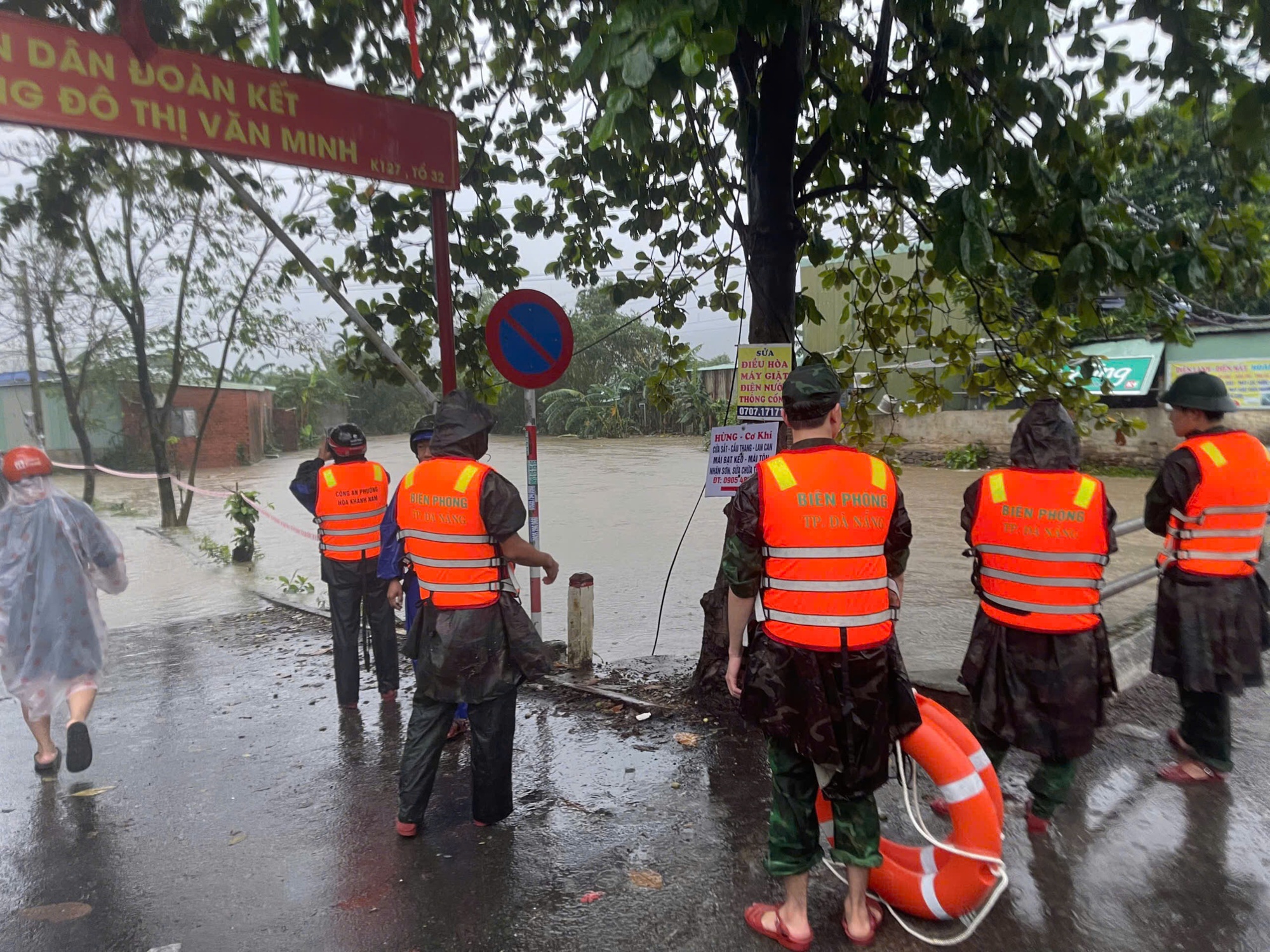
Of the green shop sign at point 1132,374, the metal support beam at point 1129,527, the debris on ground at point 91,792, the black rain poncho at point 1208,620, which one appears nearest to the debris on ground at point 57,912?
the debris on ground at point 91,792

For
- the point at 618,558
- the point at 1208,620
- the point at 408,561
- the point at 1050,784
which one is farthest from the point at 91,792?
the point at 618,558

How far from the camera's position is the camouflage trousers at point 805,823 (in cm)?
256

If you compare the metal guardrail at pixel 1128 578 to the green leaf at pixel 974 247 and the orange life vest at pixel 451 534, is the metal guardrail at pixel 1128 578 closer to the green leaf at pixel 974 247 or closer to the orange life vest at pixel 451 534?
the green leaf at pixel 974 247

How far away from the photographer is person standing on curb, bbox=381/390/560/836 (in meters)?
3.28

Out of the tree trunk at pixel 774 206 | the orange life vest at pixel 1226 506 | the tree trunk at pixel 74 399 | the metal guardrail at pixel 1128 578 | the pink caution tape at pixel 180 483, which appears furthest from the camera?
the pink caution tape at pixel 180 483

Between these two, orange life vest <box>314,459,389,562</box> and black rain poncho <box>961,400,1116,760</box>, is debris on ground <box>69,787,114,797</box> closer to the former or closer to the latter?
orange life vest <box>314,459,389,562</box>

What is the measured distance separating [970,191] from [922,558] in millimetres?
7016

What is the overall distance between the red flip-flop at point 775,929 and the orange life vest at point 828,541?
96 centimetres

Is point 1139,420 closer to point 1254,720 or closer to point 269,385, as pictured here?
point 1254,720

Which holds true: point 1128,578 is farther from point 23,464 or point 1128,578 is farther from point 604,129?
point 23,464

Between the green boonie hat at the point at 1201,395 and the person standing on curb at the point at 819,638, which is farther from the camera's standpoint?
the green boonie hat at the point at 1201,395

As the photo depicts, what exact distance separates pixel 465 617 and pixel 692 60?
7.42ft

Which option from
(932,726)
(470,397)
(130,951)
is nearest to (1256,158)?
(932,726)

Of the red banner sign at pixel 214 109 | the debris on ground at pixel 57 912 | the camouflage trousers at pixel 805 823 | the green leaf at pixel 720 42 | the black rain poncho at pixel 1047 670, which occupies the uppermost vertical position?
the red banner sign at pixel 214 109
